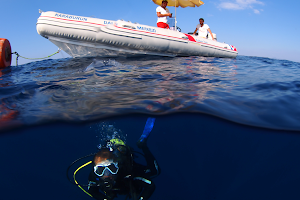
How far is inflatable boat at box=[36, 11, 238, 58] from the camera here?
6.86m

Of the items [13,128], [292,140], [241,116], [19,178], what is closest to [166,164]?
[241,116]

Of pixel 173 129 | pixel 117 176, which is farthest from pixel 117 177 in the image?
pixel 173 129

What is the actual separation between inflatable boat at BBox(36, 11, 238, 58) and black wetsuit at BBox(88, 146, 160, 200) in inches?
228

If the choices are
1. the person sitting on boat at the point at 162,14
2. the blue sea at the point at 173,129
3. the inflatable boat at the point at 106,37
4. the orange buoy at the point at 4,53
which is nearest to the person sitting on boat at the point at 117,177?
the blue sea at the point at 173,129

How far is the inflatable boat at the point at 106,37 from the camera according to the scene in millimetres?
6855

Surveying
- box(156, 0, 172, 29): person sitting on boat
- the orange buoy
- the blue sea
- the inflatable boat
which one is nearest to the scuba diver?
the blue sea

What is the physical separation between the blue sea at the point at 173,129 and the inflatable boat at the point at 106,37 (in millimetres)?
2996

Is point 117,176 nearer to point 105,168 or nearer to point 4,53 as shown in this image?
point 105,168

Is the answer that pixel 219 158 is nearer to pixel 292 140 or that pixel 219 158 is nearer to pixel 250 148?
pixel 250 148

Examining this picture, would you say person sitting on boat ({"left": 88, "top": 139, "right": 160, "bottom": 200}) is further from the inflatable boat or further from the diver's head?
the inflatable boat

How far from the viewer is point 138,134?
4.34 meters

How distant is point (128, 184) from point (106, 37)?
5.99 metres

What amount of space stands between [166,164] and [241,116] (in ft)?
6.93

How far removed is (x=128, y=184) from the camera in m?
2.27
